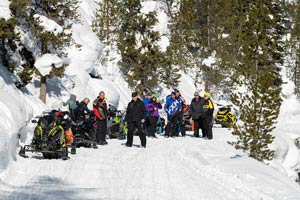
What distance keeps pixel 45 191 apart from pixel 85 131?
6.93 metres

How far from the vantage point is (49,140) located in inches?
474

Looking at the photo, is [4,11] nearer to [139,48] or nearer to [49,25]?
[49,25]

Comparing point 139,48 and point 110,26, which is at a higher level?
point 110,26

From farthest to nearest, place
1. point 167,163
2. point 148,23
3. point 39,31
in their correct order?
point 148,23
point 39,31
point 167,163

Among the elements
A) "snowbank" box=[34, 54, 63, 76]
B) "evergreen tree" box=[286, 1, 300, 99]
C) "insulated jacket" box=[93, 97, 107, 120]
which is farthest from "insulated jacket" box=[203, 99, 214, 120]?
"evergreen tree" box=[286, 1, 300, 99]

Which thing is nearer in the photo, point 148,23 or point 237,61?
point 148,23

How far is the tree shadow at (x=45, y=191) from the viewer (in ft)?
25.7

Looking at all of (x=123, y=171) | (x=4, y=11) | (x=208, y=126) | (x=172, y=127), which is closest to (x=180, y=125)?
(x=172, y=127)

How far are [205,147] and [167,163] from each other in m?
5.08

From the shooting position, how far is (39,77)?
22.0 m

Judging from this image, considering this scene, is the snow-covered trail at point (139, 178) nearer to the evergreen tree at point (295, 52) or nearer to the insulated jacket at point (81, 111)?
the insulated jacket at point (81, 111)

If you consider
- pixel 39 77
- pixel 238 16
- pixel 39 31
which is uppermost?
pixel 238 16

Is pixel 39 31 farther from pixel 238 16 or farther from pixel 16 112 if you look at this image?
pixel 238 16

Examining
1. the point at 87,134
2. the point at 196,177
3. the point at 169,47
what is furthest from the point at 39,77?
the point at 169,47
